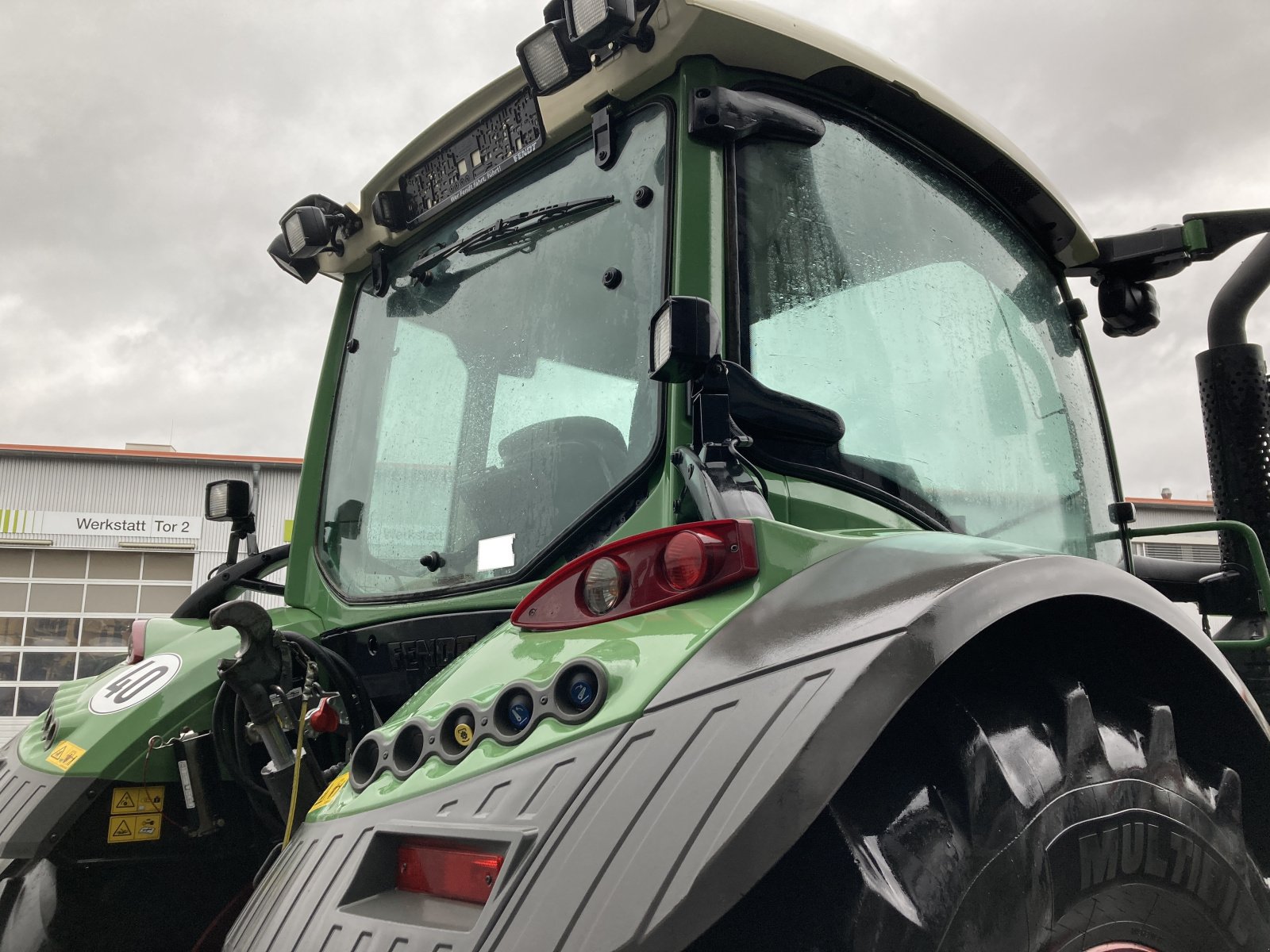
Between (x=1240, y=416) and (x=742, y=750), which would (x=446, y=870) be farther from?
(x=1240, y=416)

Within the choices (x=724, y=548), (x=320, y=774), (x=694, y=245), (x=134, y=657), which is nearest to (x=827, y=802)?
(x=724, y=548)

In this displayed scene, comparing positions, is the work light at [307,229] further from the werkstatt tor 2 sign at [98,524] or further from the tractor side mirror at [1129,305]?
the werkstatt tor 2 sign at [98,524]

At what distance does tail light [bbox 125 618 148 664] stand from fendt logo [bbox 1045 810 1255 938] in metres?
2.33

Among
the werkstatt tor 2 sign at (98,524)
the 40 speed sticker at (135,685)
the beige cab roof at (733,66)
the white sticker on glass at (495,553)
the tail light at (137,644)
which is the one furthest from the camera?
the werkstatt tor 2 sign at (98,524)

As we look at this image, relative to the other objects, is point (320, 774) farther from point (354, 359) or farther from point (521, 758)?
point (354, 359)

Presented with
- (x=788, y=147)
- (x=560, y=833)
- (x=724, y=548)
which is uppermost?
(x=788, y=147)

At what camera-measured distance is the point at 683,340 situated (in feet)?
5.00

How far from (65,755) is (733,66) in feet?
7.08

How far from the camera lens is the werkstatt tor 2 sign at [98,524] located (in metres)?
21.1

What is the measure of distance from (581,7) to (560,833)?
1507 mm

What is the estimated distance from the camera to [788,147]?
206 centimetres

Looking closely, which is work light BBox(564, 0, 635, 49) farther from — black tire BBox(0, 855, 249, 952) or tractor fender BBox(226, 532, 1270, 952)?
black tire BBox(0, 855, 249, 952)

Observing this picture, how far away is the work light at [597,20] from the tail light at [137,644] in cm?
191

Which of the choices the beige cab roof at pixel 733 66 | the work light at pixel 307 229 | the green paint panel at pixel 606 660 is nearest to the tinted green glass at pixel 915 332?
the beige cab roof at pixel 733 66
